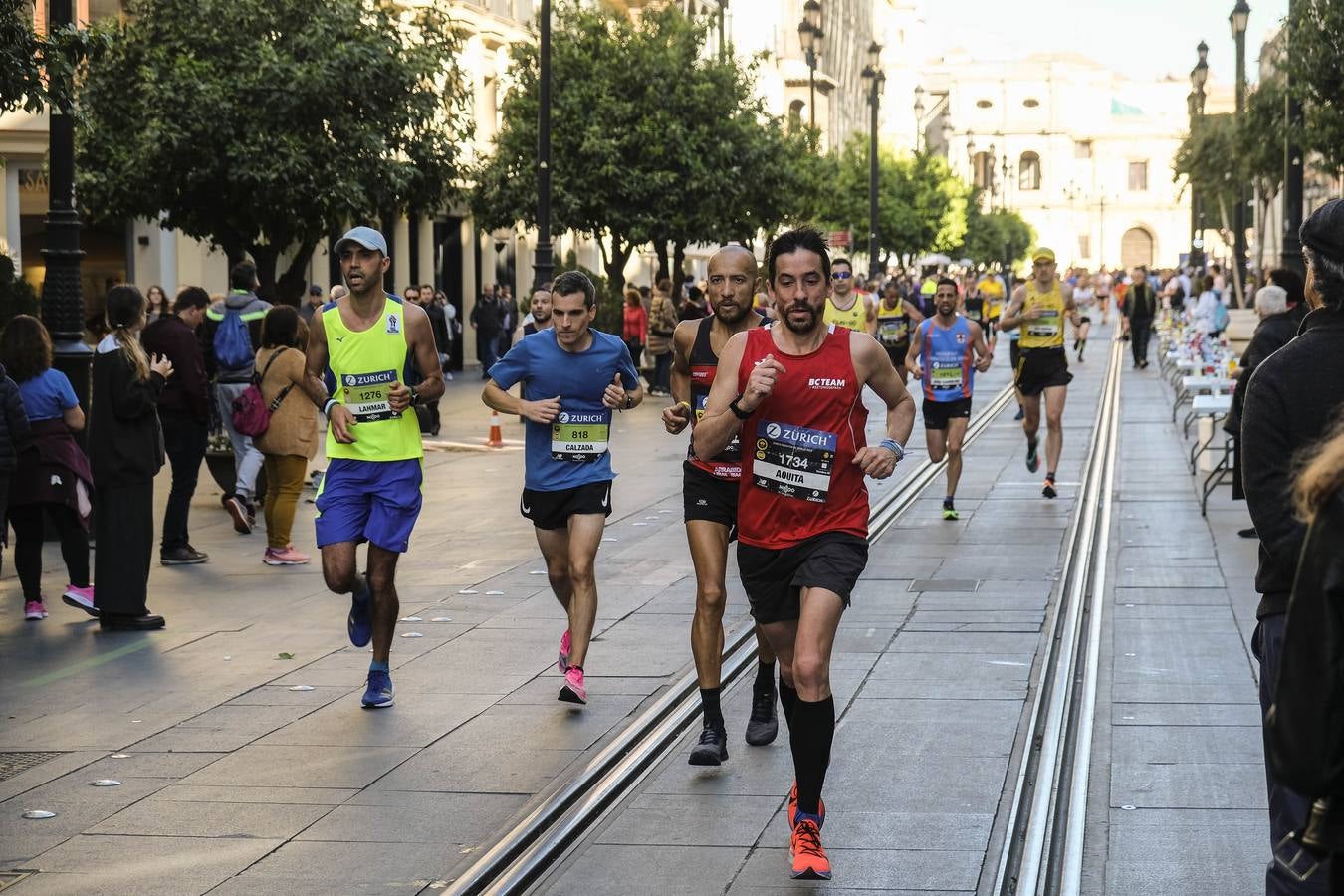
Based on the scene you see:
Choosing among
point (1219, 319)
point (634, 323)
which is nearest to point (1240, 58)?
point (1219, 319)

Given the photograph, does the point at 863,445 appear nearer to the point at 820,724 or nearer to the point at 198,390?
the point at 820,724

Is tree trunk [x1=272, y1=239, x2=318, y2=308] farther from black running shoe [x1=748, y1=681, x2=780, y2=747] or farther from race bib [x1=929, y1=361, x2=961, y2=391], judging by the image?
black running shoe [x1=748, y1=681, x2=780, y2=747]

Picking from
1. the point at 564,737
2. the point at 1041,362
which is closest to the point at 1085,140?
the point at 1041,362

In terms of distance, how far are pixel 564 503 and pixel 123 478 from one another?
9.88ft

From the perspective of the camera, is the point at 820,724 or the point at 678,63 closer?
the point at 820,724

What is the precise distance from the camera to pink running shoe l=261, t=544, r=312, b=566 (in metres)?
12.9

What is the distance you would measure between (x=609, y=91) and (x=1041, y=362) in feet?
68.0

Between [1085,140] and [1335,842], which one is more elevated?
[1085,140]

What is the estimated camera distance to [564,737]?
7.66 metres

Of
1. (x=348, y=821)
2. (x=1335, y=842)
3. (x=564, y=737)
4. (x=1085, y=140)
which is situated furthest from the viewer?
(x=1085, y=140)

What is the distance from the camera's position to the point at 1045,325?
16719mm

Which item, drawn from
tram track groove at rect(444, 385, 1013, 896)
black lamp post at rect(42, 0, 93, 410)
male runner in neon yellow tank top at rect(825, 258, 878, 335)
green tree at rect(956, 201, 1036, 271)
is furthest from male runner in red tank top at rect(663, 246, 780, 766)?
green tree at rect(956, 201, 1036, 271)

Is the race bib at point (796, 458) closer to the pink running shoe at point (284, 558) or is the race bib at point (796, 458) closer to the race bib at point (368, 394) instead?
the race bib at point (368, 394)

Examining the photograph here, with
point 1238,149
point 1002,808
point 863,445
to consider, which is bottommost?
point 1002,808
